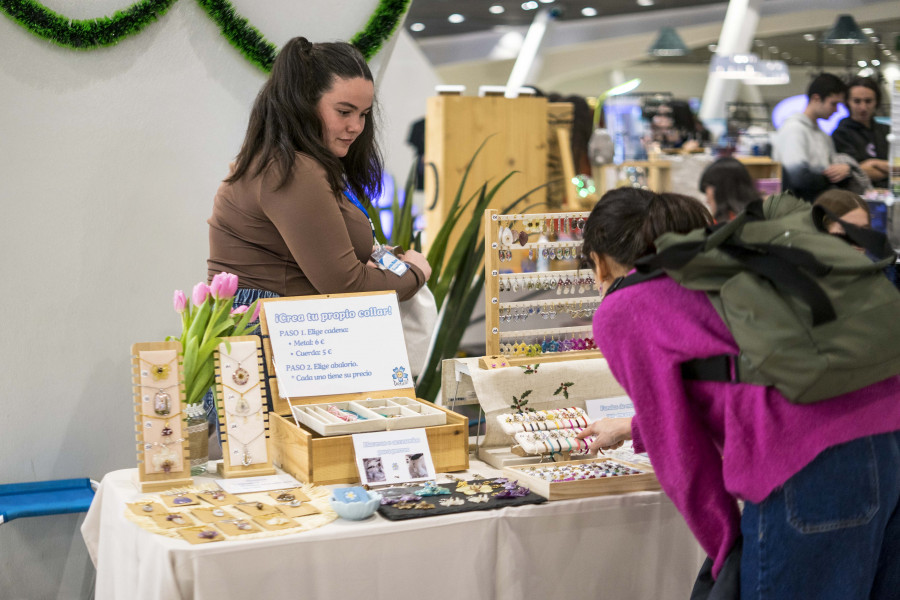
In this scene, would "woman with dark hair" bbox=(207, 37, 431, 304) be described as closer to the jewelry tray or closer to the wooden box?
the jewelry tray

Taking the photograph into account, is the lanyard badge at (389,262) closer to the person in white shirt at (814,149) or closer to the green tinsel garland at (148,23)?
the green tinsel garland at (148,23)

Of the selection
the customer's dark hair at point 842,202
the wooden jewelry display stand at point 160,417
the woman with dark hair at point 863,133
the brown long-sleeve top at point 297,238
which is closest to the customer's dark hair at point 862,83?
the woman with dark hair at point 863,133

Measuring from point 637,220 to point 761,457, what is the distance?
521mm

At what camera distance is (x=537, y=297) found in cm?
246

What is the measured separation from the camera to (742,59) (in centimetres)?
1005

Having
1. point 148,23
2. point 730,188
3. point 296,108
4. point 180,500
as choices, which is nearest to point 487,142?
point 730,188

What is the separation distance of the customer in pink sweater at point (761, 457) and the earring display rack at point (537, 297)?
786mm

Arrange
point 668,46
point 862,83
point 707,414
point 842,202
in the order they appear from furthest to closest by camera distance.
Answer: point 668,46 < point 862,83 < point 842,202 < point 707,414

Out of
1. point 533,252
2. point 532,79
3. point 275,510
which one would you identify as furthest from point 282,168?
point 532,79

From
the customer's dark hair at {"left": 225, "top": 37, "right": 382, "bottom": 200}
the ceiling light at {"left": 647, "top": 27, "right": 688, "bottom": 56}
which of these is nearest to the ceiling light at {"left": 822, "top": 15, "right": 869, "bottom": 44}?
the ceiling light at {"left": 647, "top": 27, "right": 688, "bottom": 56}

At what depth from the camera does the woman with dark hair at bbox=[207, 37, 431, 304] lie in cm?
216

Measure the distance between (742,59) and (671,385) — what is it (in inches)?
370

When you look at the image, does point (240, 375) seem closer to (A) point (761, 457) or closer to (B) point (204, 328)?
(B) point (204, 328)

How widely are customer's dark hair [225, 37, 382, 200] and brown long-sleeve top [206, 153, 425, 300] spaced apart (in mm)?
36
